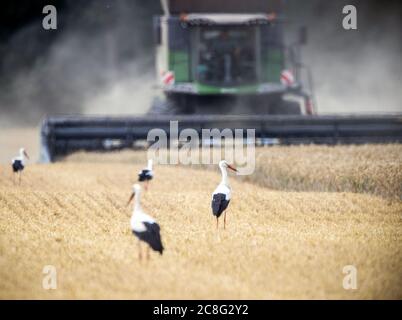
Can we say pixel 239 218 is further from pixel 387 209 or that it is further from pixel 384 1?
pixel 384 1

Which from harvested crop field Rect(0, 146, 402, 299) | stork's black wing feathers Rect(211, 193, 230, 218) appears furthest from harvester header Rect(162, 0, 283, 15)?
stork's black wing feathers Rect(211, 193, 230, 218)

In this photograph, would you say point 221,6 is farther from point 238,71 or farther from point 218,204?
point 218,204

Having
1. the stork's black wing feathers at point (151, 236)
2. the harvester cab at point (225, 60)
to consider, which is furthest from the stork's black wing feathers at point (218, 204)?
the harvester cab at point (225, 60)

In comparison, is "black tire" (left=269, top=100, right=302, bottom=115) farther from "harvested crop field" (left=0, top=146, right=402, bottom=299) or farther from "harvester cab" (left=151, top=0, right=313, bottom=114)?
"harvested crop field" (left=0, top=146, right=402, bottom=299)

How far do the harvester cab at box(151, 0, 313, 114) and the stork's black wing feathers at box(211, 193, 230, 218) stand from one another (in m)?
12.6

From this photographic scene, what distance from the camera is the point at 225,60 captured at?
25688 millimetres

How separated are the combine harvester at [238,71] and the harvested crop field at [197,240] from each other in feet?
13.0

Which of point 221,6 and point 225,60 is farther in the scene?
point 225,60

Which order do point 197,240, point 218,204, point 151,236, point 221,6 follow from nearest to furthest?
point 151,236 → point 197,240 → point 218,204 → point 221,6

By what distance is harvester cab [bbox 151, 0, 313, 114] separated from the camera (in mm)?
25203

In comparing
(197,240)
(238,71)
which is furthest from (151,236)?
(238,71)

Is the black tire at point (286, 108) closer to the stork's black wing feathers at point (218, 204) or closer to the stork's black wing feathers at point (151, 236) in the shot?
the stork's black wing feathers at point (218, 204)

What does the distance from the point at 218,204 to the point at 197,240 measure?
0.73 m

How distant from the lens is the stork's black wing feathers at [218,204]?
12.5 metres
